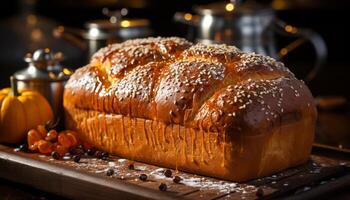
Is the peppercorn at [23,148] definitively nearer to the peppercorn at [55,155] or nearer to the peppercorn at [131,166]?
the peppercorn at [55,155]

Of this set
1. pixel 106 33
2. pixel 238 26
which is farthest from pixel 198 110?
→ pixel 106 33

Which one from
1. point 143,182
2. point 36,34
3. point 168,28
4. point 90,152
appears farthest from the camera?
point 168,28

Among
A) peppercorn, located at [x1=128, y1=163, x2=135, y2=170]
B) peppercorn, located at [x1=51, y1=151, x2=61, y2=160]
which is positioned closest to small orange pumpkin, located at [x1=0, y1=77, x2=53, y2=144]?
peppercorn, located at [x1=51, y1=151, x2=61, y2=160]

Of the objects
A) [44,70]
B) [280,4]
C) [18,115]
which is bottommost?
[18,115]

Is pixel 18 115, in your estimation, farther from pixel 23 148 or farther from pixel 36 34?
pixel 36 34

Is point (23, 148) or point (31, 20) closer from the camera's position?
point (23, 148)

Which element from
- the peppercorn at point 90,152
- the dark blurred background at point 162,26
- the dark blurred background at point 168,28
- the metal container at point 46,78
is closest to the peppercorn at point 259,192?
the peppercorn at point 90,152

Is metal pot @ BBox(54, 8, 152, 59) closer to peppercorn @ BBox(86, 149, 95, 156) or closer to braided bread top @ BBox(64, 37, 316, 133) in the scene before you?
braided bread top @ BBox(64, 37, 316, 133)

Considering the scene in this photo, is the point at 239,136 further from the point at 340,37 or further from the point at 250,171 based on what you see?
the point at 340,37
